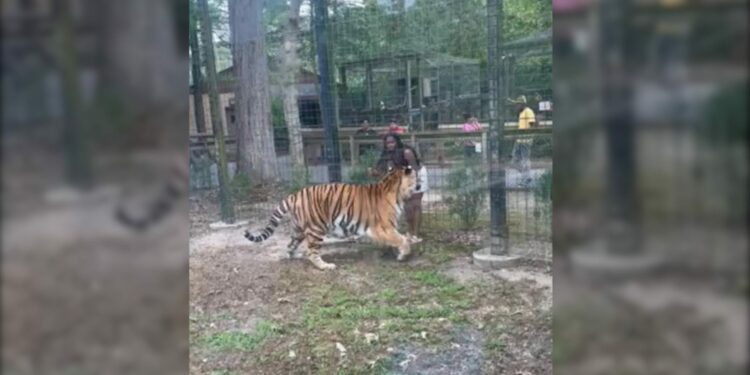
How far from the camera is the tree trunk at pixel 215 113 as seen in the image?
1651 mm

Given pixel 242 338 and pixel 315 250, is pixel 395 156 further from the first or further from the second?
pixel 242 338

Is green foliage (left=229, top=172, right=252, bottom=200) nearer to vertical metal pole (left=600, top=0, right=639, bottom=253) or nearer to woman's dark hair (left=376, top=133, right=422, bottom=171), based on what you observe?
woman's dark hair (left=376, top=133, right=422, bottom=171)

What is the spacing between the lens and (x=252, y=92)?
2.02 m

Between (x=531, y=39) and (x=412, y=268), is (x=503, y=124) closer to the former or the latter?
(x=531, y=39)

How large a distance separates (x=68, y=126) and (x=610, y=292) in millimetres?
351

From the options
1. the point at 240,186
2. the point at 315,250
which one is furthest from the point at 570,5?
the point at 315,250

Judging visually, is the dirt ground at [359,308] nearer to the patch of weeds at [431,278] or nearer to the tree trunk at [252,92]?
the patch of weeds at [431,278]

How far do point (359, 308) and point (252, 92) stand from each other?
797mm

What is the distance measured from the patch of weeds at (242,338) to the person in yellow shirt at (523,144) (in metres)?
0.91

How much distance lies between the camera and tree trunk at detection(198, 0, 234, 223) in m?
1.65

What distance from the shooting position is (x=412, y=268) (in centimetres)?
217

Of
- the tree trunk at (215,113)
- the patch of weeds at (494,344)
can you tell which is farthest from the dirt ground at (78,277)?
the patch of weeds at (494,344)

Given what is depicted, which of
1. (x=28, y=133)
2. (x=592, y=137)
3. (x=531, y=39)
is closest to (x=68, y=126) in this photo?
(x=28, y=133)

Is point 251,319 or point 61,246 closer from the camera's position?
point 61,246
